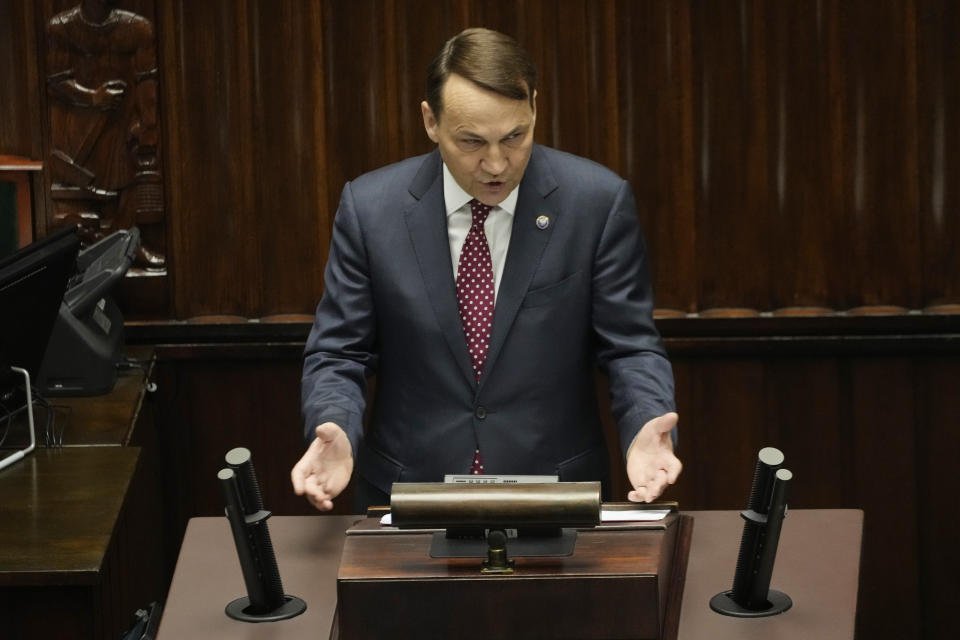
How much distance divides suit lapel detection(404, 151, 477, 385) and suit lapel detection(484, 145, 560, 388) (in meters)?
0.06

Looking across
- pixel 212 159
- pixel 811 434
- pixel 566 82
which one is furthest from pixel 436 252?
pixel 811 434

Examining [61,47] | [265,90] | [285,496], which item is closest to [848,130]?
[265,90]

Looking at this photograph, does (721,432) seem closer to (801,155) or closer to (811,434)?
(811,434)

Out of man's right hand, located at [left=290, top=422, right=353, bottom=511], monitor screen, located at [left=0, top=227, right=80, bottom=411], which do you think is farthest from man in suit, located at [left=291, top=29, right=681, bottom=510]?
monitor screen, located at [left=0, top=227, right=80, bottom=411]

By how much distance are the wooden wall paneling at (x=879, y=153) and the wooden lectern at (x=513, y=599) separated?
7.86 feet

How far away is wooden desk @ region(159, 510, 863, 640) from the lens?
1.96 meters

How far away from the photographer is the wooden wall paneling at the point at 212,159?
13.5 feet

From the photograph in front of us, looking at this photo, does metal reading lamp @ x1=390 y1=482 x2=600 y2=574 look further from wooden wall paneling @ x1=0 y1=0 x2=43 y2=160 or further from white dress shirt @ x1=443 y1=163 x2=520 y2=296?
wooden wall paneling @ x1=0 y1=0 x2=43 y2=160

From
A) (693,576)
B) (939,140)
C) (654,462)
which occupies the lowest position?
(693,576)

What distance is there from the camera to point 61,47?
4.09m

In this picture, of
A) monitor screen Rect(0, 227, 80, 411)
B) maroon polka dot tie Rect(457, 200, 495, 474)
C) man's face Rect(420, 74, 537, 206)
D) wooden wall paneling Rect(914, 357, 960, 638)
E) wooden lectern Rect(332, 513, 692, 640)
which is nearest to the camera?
wooden lectern Rect(332, 513, 692, 640)

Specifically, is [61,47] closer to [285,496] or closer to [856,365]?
[285,496]

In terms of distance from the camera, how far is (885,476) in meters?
4.16

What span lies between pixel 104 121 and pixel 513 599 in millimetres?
2651
